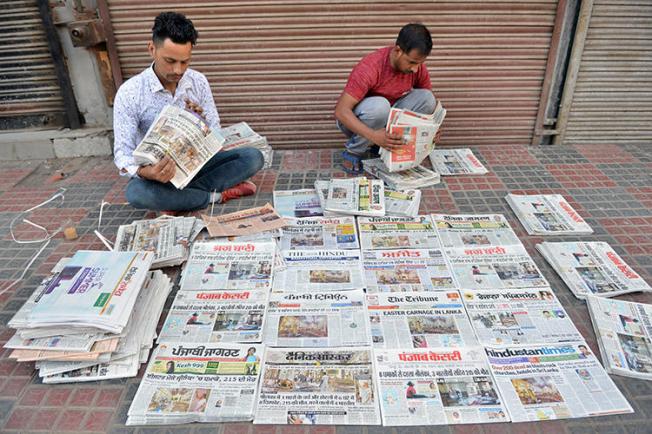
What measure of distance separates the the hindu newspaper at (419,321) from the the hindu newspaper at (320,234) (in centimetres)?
49

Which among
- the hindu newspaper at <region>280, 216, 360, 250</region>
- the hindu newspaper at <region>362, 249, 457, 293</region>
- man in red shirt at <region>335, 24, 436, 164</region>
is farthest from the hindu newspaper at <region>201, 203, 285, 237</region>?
man in red shirt at <region>335, 24, 436, 164</region>

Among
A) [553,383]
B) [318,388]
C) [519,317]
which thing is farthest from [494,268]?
[318,388]

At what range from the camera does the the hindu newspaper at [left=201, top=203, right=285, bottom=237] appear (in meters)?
2.58

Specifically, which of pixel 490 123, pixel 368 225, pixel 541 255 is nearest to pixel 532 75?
pixel 490 123

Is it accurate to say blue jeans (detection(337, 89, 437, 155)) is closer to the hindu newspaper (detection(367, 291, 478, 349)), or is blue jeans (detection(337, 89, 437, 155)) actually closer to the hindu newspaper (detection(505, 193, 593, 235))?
the hindu newspaper (detection(505, 193, 593, 235))

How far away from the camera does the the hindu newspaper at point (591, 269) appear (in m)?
2.17

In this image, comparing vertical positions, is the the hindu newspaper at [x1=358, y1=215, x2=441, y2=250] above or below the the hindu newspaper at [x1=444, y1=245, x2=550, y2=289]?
above

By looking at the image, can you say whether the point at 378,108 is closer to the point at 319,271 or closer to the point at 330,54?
the point at 330,54

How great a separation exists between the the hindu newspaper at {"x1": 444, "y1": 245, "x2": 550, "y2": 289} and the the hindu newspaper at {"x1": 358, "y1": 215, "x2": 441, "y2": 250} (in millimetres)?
164

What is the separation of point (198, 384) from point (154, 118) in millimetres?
1620

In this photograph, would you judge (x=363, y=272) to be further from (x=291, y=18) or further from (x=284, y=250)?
(x=291, y=18)

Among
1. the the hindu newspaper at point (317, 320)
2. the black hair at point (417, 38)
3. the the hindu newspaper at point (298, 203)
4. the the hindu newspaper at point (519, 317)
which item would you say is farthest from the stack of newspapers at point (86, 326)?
the black hair at point (417, 38)

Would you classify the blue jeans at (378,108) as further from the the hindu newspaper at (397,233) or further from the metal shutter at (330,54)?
the the hindu newspaper at (397,233)

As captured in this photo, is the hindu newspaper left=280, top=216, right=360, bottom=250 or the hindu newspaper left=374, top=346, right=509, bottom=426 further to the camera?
the hindu newspaper left=280, top=216, right=360, bottom=250
